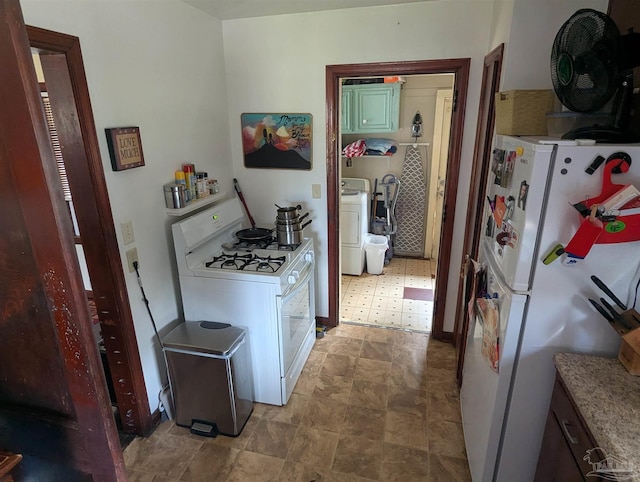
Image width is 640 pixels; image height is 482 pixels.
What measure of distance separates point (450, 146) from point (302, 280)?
52.8 inches

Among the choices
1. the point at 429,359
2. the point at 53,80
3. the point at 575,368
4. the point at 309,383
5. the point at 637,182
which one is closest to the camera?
the point at 637,182

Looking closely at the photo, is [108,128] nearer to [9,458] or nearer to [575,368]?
[9,458]

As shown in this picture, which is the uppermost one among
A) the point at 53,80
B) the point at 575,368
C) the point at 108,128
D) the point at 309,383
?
the point at 53,80

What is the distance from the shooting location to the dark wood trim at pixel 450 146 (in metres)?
2.37

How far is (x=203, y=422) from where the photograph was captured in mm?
2109

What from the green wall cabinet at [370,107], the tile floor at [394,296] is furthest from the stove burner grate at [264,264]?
the green wall cabinet at [370,107]

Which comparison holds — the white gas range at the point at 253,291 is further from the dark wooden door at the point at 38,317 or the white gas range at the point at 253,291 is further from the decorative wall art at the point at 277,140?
the dark wooden door at the point at 38,317

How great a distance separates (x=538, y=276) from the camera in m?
1.25

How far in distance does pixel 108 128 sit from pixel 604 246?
6.67ft

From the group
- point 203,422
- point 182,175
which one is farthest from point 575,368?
point 182,175

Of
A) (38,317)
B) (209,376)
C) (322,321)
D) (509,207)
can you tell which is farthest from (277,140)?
(38,317)

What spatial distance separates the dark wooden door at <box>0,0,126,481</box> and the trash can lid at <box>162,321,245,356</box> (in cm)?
100

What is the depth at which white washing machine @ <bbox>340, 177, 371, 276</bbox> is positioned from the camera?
3879 mm

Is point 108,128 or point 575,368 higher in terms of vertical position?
point 108,128
